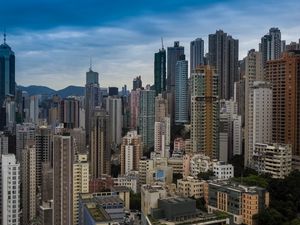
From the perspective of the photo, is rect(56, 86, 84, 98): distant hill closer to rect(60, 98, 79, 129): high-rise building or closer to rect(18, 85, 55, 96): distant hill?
rect(18, 85, 55, 96): distant hill

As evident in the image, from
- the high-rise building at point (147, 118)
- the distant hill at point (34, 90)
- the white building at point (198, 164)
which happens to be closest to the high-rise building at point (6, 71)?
the distant hill at point (34, 90)

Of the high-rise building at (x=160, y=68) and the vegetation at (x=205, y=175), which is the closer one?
the vegetation at (x=205, y=175)

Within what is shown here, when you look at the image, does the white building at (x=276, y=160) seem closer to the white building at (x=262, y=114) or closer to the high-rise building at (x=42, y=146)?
the white building at (x=262, y=114)

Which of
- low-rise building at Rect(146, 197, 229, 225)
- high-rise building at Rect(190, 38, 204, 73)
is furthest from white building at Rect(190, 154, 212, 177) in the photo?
high-rise building at Rect(190, 38, 204, 73)

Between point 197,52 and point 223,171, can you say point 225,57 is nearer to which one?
point 197,52

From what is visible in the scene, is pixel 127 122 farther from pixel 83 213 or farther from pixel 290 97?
pixel 83 213

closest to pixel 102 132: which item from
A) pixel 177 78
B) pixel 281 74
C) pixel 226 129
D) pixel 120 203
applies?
pixel 226 129

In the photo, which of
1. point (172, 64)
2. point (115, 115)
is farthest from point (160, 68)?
point (115, 115)
